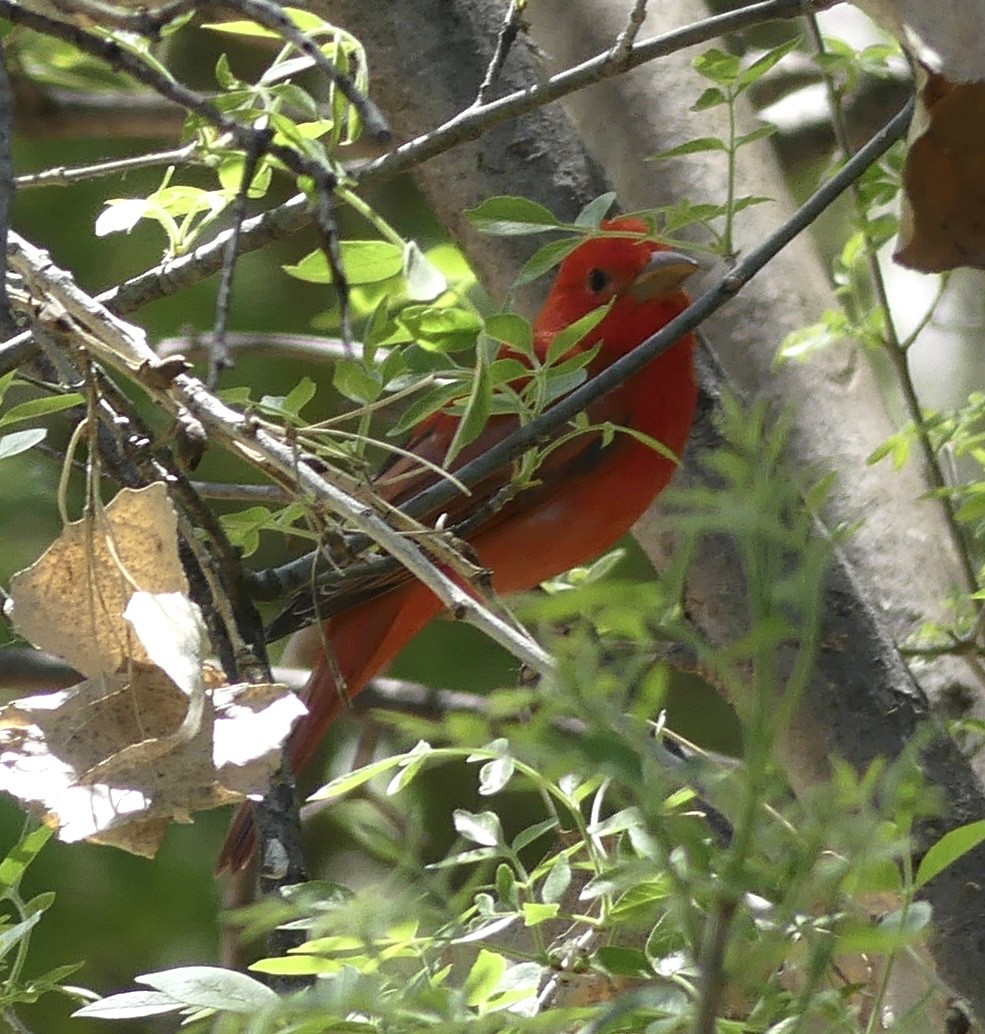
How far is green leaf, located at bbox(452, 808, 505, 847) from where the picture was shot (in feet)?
3.21

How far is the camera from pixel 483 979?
0.79 metres

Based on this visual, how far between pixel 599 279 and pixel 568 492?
380 millimetres

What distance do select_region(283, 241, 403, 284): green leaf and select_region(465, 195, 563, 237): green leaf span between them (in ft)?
0.23

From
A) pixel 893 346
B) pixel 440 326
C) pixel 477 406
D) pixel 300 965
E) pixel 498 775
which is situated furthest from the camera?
pixel 893 346

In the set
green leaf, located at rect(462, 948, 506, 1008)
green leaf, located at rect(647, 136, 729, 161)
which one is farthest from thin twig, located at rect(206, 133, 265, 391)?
green leaf, located at rect(647, 136, 729, 161)

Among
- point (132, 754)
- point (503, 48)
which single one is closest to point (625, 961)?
point (132, 754)

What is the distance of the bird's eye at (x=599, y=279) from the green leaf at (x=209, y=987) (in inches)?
70.8

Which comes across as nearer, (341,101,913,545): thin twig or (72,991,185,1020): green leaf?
(72,991,185,1020): green leaf

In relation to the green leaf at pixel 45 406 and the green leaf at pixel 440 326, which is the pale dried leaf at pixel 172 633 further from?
the green leaf at pixel 440 326

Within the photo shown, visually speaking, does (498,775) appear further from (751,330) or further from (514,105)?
(751,330)

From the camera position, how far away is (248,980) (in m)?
0.81

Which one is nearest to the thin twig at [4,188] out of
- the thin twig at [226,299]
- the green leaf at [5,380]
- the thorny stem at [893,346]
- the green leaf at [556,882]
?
the thin twig at [226,299]

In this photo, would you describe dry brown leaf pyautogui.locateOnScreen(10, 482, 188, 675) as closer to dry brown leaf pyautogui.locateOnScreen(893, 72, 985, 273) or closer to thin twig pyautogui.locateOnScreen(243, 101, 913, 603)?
thin twig pyautogui.locateOnScreen(243, 101, 913, 603)

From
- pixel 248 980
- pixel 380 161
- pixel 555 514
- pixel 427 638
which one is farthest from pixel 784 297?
pixel 248 980
